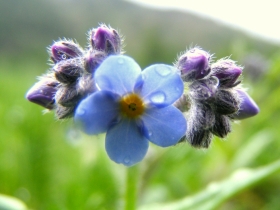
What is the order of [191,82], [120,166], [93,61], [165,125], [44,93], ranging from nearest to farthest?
1. [165,125]
2. [93,61]
3. [191,82]
4. [44,93]
5. [120,166]

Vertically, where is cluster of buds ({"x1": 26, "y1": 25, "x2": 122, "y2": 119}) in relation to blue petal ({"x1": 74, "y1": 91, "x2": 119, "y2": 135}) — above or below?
above

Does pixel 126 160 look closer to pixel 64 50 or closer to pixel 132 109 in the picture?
pixel 132 109

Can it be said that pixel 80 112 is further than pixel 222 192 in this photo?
No

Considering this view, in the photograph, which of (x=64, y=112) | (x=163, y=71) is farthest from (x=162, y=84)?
(x=64, y=112)

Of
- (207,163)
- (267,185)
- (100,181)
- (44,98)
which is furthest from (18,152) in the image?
(267,185)

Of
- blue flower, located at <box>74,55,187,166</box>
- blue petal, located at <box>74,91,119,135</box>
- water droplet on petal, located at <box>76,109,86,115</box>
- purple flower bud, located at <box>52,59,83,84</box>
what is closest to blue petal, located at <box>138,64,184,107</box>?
blue flower, located at <box>74,55,187,166</box>

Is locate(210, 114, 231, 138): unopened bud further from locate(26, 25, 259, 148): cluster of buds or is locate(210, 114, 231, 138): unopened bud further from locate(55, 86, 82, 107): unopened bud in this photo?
locate(55, 86, 82, 107): unopened bud
